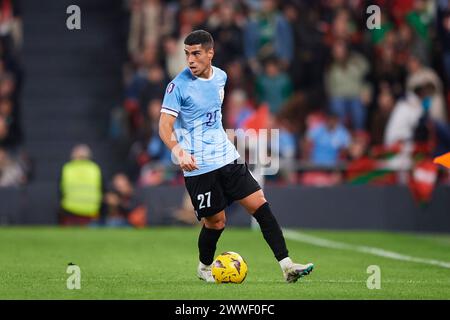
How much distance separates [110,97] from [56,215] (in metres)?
3.41

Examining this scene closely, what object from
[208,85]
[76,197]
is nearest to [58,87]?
[76,197]

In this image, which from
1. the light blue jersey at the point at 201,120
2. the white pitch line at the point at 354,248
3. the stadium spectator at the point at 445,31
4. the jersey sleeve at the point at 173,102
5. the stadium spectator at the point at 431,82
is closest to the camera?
the jersey sleeve at the point at 173,102

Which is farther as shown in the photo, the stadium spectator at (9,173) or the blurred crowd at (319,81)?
the stadium spectator at (9,173)

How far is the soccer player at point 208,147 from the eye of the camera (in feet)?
38.2

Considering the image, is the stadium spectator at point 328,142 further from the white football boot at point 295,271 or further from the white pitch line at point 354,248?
the white football boot at point 295,271

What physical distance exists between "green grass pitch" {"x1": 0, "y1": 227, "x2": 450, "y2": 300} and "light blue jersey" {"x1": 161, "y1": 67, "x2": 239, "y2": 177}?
1183mm

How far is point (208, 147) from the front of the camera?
1180cm

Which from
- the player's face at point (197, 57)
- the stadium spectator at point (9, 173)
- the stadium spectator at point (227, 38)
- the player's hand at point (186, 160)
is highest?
the player's face at point (197, 57)

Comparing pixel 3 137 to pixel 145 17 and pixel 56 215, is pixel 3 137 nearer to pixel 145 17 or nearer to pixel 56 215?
pixel 56 215

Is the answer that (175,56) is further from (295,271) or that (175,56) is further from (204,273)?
Result: (295,271)

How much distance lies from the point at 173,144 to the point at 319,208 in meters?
11.5

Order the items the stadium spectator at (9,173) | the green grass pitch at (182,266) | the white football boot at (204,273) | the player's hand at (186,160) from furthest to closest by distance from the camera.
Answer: the stadium spectator at (9,173)
the white football boot at (204,273)
the player's hand at (186,160)
the green grass pitch at (182,266)

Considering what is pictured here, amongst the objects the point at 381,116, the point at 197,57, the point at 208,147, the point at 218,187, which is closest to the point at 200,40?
the point at 197,57

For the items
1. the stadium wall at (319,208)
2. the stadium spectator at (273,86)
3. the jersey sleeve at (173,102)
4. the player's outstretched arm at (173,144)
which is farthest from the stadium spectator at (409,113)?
the player's outstretched arm at (173,144)
